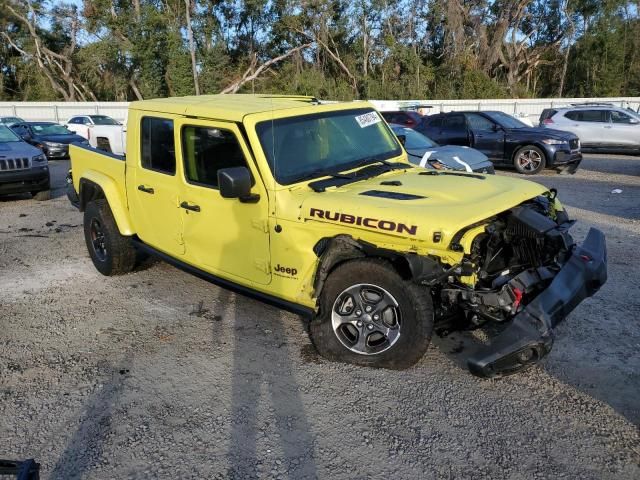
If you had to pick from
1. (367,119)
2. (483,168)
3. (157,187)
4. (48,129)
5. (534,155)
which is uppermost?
(367,119)

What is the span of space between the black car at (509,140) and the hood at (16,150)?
9.53 m

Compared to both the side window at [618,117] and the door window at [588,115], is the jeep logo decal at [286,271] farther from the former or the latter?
the side window at [618,117]

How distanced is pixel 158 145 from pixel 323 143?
1.61 m

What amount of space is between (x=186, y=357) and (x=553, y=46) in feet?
151

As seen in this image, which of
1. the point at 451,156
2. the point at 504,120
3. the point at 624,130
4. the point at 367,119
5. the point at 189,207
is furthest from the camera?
the point at 624,130

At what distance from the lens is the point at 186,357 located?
4293 mm

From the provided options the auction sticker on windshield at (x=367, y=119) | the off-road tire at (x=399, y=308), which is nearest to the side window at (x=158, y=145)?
the auction sticker on windshield at (x=367, y=119)

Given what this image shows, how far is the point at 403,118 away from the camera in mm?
17156

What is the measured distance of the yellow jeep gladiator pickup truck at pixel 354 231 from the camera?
11.5 ft

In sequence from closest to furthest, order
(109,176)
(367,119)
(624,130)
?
1. (367,119)
2. (109,176)
3. (624,130)

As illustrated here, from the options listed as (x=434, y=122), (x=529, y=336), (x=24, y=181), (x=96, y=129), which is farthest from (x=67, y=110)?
(x=529, y=336)

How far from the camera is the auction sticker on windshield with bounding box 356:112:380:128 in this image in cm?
491

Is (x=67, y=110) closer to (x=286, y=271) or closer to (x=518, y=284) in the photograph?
(x=286, y=271)

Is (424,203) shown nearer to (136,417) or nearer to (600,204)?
(136,417)
